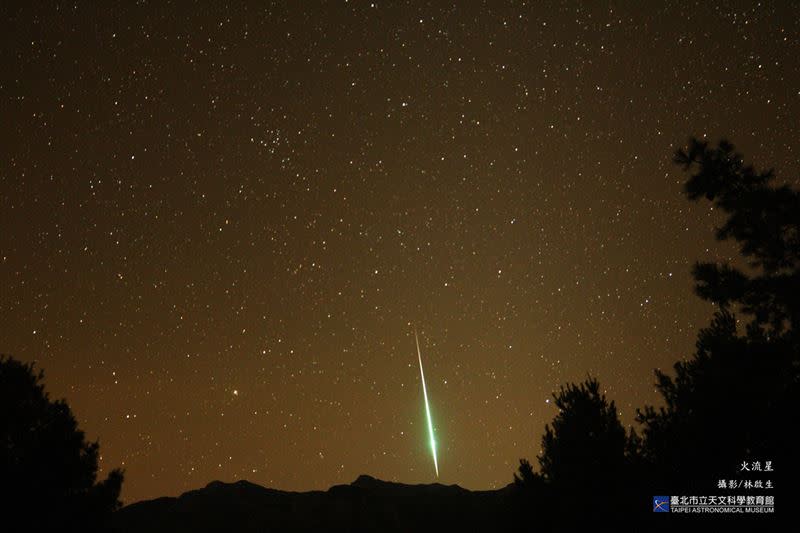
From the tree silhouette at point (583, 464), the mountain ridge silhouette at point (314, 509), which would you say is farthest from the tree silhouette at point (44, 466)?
the mountain ridge silhouette at point (314, 509)

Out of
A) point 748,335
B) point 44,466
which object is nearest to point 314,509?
point 44,466

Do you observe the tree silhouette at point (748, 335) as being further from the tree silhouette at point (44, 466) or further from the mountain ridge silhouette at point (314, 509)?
the mountain ridge silhouette at point (314, 509)

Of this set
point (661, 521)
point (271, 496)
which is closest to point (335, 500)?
point (271, 496)

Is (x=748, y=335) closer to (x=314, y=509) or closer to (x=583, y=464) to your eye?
(x=583, y=464)

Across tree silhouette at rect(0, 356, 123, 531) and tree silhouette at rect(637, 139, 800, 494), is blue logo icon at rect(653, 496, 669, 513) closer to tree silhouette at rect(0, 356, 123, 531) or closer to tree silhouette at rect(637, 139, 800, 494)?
tree silhouette at rect(637, 139, 800, 494)

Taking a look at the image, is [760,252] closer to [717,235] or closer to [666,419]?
[717,235]
